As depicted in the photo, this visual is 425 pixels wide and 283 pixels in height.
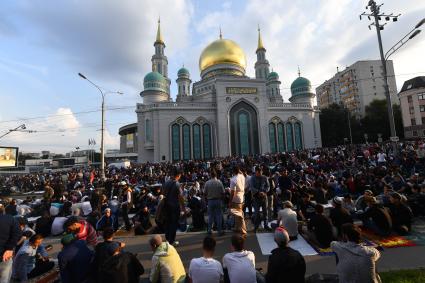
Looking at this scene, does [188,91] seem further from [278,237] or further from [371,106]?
[278,237]

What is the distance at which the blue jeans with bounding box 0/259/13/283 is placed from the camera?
3832 mm

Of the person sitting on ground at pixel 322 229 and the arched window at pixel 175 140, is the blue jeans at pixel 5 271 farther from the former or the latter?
the arched window at pixel 175 140

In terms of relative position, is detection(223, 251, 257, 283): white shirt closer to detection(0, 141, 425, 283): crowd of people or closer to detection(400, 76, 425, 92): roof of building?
detection(0, 141, 425, 283): crowd of people

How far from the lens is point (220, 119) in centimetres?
3822

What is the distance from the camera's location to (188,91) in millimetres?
49031

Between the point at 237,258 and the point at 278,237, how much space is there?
61 centimetres

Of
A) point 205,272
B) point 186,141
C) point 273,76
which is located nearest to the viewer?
point 205,272

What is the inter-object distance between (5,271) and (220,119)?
115ft

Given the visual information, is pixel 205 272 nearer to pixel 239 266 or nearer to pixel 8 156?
pixel 239 266

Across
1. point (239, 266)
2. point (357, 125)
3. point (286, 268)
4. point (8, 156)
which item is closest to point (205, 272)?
point (239, 266)

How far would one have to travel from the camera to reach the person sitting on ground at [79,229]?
411 centimetres

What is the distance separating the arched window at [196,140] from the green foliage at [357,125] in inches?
935

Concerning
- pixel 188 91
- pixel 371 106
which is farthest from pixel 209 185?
pixel 371 106

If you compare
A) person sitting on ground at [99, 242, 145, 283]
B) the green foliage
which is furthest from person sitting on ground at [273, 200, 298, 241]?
the green foliage
